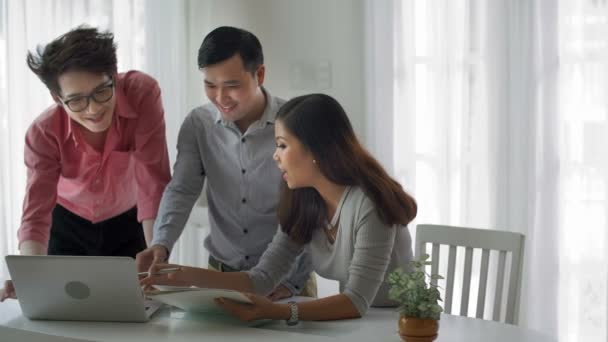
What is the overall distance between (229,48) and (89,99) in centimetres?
40

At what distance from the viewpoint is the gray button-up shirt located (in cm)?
235

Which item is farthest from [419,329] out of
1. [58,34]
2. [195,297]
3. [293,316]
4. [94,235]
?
[58,34]

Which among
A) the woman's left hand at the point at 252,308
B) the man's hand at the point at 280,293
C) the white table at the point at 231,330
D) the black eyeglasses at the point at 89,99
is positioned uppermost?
the black eyeglasses at the point at 89,99

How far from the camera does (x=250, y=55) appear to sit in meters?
2.23

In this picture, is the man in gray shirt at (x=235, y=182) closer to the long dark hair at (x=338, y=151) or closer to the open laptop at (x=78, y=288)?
the long dark hair at (x=338, y=151)

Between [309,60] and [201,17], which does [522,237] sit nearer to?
[309,60]

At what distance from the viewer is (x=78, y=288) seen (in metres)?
1.90

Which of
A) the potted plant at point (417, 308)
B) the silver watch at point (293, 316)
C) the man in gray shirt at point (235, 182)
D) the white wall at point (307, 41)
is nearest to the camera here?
the potted plant at point (417, 308)

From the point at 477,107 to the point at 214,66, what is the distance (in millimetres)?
1503

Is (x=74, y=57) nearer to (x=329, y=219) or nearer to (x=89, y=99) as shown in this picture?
(x=89, y=99)

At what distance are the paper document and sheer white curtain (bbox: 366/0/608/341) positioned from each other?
1738mm

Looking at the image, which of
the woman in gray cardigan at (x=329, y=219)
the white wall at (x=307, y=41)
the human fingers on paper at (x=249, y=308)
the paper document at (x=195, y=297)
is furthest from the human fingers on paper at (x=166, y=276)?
the white wall at (x=307, y=41)

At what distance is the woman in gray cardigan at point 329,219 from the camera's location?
6.50ft

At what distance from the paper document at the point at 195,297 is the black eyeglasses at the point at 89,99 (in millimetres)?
606
